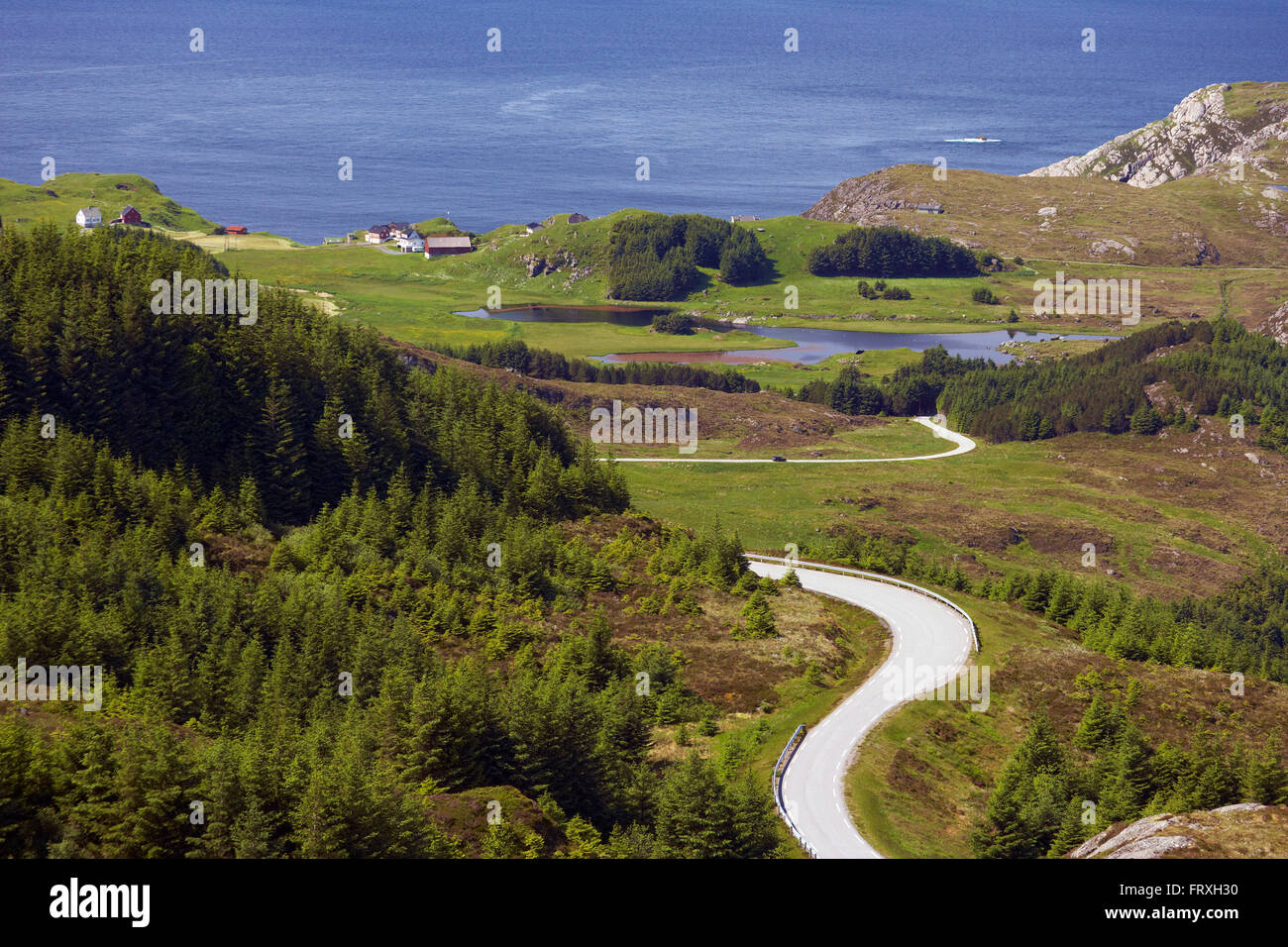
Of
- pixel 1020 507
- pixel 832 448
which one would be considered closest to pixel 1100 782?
pixel 1020 507

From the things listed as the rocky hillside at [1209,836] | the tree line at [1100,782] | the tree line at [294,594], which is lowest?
the tree line at [1100,782]

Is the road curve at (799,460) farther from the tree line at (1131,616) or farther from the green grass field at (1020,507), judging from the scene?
the tree line at (1131,616)

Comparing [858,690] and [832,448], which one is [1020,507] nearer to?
[832,448]

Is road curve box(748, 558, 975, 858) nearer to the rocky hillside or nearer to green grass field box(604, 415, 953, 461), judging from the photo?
the rocky hillside

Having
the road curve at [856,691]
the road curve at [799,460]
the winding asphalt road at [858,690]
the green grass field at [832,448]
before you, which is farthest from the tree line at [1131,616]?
the green grass field at [832,448]

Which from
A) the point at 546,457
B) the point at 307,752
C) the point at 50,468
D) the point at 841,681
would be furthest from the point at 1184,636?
the point at 50,468
